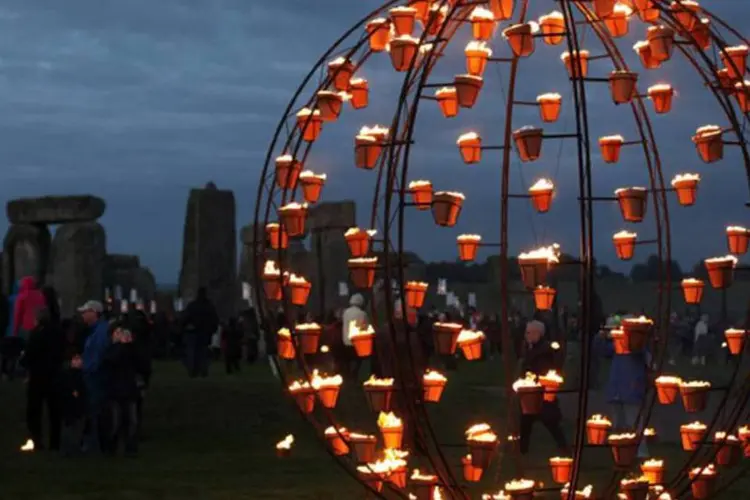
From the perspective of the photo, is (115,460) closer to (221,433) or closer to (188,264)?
(221,433)

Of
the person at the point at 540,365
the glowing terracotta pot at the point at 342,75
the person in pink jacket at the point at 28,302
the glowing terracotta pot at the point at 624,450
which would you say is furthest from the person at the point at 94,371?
the glowing terracotta pot at the point at 624,450

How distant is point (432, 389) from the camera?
997 cm

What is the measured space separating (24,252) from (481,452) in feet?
92.4

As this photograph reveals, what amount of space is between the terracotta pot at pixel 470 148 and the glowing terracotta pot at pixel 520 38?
1.14 meters

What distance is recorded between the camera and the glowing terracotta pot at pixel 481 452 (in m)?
9.53

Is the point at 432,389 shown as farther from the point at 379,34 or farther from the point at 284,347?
the point at 379,34

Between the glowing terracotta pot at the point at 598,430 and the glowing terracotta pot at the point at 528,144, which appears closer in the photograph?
the glowing terracotta pot at the point at 528,144

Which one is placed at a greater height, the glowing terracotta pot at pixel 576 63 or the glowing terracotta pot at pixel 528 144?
the glowing terracotta pot at pixel 576 63

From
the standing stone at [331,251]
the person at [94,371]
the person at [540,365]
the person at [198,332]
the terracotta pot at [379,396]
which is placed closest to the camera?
the terracotta pot at [379,396]

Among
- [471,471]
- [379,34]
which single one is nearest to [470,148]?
[379,34]

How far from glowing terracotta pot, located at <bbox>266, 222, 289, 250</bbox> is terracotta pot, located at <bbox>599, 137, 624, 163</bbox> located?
2.05 m

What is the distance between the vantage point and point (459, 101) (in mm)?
9438

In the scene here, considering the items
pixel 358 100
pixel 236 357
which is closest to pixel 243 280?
pixel 236 357

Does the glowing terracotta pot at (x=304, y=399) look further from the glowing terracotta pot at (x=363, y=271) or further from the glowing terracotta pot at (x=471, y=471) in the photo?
the glowing terracotta pot at (x=471, y=471)
